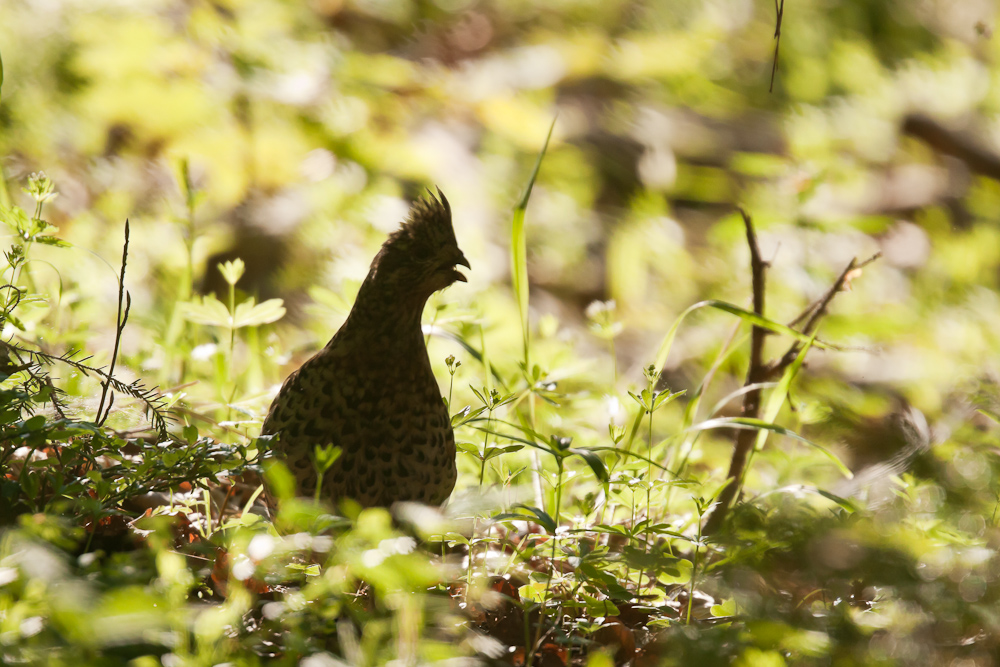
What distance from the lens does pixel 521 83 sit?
23.8ft

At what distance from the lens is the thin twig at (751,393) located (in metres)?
2.53

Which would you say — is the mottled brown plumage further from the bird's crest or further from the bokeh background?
the bokeh background

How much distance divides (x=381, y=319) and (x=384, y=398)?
0.76 ft

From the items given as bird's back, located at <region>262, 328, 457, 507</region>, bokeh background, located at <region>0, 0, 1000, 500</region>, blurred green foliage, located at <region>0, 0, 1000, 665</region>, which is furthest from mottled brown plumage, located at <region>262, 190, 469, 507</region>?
bokeh background, located at <region>0, 0, 1000, 500</region>

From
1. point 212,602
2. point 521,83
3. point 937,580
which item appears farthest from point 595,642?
point 521,83

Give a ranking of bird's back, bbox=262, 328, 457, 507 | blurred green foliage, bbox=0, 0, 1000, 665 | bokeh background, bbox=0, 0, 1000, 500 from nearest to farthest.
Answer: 1. blurred green foliage, bbox=0, 0, 1000, 665
2. bird's back, bbox=262, 328, 457, 507
3. bokeh background, bbox=0, 0, 1000, 500

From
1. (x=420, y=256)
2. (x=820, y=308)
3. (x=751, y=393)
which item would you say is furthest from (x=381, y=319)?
(x=820, y=308)

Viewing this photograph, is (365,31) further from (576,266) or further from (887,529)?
(887,529)

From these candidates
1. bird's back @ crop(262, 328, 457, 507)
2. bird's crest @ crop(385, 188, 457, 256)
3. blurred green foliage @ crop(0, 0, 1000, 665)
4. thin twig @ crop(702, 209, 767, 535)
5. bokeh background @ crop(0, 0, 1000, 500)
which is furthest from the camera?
bokeh background @ crop(0, 0, 1000, 500)

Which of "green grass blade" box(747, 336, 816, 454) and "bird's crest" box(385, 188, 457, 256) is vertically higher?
"bird's crest" box(385, 188, 457, 256)

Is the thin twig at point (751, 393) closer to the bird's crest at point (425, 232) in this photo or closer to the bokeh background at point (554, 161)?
the bokeh background at point (554, 161)

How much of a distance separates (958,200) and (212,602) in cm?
683

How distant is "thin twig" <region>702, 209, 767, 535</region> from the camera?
2.53 meters

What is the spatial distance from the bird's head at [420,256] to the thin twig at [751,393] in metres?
1.00
